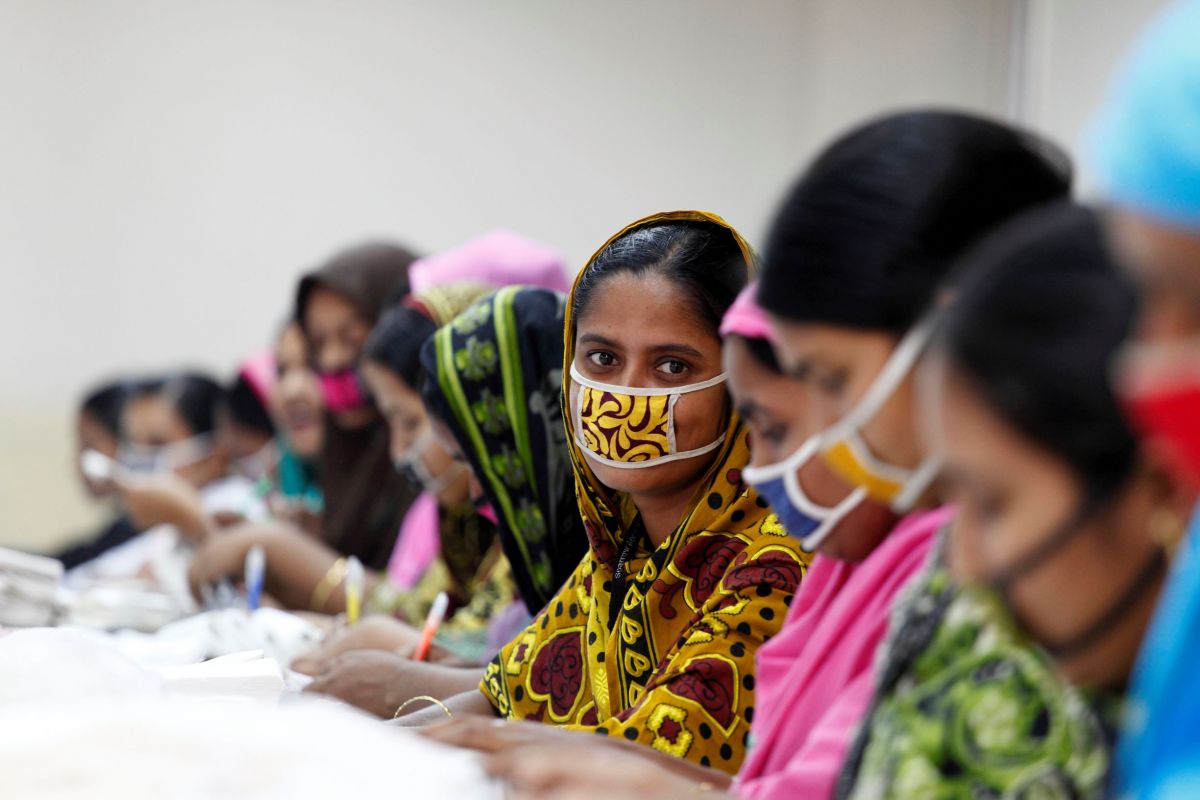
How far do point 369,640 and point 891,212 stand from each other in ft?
5.50

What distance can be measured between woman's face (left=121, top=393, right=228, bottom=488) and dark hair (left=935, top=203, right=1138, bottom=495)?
472 centimetres

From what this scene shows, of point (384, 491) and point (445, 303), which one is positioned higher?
point (445, 303)

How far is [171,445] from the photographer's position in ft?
17.5

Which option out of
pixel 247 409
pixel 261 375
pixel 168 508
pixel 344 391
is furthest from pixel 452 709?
pixel 247 409

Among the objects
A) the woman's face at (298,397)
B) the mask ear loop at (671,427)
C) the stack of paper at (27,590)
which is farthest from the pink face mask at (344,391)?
the mask ear loop at (671,427)

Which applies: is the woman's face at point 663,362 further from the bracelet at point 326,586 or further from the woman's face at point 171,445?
the woman's face at point 171,445

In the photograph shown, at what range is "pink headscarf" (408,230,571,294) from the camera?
133 inches

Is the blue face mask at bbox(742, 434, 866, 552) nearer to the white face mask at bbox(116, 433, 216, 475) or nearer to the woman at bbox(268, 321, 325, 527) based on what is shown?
the woman at bbox(268, 321, 325, 527)

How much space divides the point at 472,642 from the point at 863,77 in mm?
3066

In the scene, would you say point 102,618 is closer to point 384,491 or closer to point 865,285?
point 384,491

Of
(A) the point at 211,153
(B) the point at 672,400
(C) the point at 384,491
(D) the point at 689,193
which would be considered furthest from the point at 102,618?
(A) the point at 211,153

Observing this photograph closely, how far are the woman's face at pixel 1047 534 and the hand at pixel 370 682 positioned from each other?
57.6 inches

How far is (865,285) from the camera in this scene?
1.26 m

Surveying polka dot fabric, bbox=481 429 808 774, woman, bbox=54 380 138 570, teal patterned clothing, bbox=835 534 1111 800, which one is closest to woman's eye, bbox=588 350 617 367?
polka dot fabric, bbox=481 429 808 774
